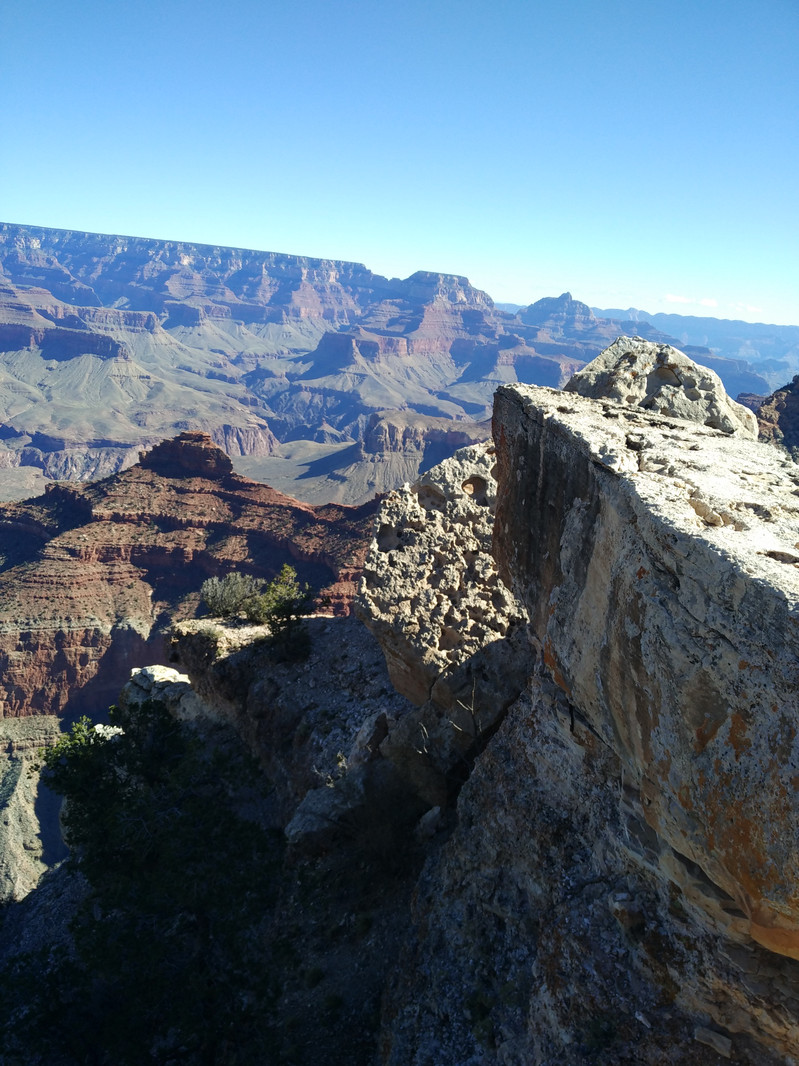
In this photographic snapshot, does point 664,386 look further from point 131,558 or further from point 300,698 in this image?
point 131,558

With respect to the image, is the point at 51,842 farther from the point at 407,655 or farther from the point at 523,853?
the point at 523,853

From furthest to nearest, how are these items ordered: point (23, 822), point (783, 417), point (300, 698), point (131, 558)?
point (783, 417)
point (131, 558)
point (23, 822)
point (300, 698)

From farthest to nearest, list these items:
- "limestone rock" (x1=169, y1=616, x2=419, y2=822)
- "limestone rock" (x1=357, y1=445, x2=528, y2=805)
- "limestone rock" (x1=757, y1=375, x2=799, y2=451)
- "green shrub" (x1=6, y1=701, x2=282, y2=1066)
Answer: "limestone rock" (x1=757, y1=375, x2=799, y2=451), "limestone rock" (x1=169, y1=616, x2=419, y2=822), "limestone rock" (x1=357, y1=445, x2=528, y2=805), "green shrub" (x1=6, y1=701, x2=282, y2=1066)

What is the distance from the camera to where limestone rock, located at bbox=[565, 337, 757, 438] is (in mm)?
10297

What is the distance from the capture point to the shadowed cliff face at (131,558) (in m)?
50.9

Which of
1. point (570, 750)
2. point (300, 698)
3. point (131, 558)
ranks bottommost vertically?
point (131, 558)

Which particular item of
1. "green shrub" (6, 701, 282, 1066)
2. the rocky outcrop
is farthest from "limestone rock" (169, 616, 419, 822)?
the rocky outcrop

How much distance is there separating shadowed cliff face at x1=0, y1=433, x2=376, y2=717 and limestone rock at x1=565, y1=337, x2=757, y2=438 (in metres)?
38.5

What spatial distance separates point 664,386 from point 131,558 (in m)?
56.5

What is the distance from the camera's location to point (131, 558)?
59188 millimetres

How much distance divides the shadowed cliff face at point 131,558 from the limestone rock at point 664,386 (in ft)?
126

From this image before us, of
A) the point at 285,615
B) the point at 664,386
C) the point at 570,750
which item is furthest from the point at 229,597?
the point at 664,386

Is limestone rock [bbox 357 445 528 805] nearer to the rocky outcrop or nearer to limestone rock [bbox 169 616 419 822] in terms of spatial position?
limestone rock [bbox 169 616 419 822]

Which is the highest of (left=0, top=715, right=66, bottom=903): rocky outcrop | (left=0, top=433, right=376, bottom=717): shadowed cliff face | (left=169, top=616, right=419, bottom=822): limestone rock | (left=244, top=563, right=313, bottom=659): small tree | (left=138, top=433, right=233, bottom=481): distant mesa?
(left=244, top=563, right=313, bottom=659): small tree
